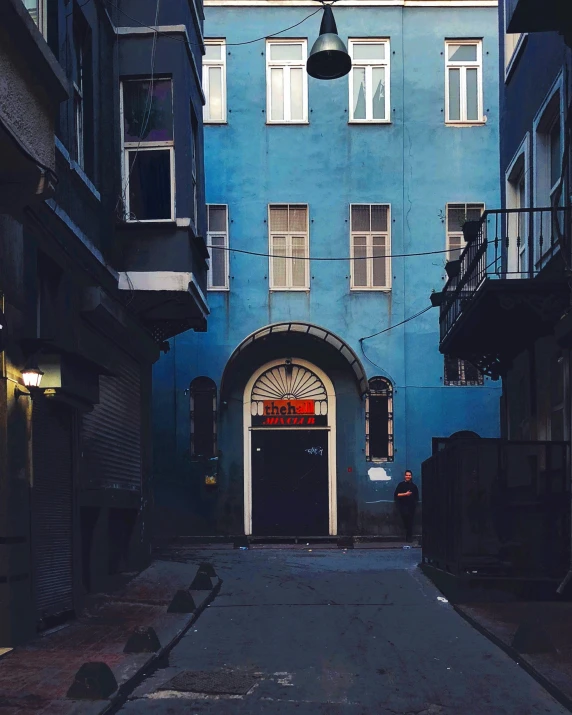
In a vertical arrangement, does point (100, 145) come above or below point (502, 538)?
above

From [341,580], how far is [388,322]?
1067 centimetres

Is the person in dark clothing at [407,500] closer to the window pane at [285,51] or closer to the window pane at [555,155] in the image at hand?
the window pane at [285,51]

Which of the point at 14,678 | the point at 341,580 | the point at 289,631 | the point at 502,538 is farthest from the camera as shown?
the point at 341,580

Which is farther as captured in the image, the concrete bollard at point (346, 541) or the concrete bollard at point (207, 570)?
the concrete bollard at point (346, 541)

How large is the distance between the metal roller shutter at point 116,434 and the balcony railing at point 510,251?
5252 millimetres

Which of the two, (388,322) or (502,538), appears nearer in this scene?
(502,538)

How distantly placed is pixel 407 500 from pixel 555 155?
37.2 feet

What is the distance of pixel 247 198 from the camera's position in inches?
1051

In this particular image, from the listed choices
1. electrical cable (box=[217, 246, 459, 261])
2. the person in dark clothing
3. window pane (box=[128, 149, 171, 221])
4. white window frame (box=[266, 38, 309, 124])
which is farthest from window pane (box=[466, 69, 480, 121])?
window pane (box=[128, 149, 171, 221])

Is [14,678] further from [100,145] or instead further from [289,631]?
[100,145]

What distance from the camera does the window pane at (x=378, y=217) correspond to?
1054 inches

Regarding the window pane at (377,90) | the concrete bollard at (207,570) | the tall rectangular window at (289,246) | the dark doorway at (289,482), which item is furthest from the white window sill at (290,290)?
the concrete bollard at (207,570)

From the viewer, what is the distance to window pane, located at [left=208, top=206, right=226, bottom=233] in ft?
87.4

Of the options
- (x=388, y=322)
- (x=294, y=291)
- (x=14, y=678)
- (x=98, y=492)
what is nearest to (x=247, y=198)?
(x=294, y=291)
